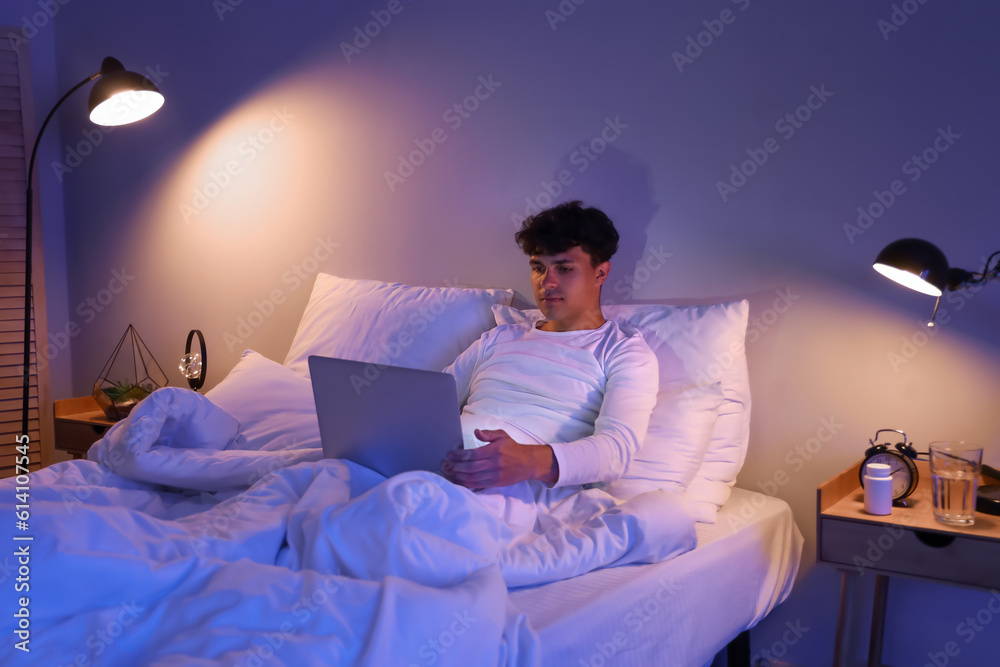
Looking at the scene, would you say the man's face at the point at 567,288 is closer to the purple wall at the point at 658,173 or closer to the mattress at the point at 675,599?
the purple wall at the point at 658,173

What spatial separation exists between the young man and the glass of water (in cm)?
59

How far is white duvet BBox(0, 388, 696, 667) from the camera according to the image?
100 cm

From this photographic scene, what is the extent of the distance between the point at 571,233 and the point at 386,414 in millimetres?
722

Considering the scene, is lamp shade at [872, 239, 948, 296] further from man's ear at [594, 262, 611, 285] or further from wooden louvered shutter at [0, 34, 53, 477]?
wooden louvered shutter at [0, 34, 53, 477]

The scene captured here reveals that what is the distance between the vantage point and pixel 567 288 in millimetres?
1969

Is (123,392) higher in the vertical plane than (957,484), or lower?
lower

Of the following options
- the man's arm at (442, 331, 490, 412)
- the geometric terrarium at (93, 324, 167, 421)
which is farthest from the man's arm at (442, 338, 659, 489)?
the geometric terrarium at (93, 324, 167, 421)

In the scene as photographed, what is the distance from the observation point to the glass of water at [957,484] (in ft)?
4.96

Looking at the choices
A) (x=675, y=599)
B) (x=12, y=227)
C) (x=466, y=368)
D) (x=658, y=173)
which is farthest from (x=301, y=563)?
(x=12, y=227)

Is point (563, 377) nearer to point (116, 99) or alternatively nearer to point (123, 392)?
Result: point (123, 392)

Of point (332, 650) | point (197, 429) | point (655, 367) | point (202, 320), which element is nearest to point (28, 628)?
point (332, 650)

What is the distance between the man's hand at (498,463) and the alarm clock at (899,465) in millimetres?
642

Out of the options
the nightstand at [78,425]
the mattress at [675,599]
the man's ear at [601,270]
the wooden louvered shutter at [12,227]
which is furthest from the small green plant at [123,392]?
the mattress at [675,599]

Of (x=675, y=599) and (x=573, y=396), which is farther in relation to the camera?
(x=573, y=396)
